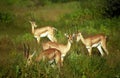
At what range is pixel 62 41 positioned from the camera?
16.0 meters

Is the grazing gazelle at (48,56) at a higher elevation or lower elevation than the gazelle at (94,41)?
higher

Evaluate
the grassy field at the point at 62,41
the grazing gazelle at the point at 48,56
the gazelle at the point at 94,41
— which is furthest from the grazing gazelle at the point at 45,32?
the grazing gazelle at the point at 48,56

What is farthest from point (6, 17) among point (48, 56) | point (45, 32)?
point (48, 56)

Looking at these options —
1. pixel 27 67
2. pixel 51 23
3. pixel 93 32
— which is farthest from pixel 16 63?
pixel 51 23

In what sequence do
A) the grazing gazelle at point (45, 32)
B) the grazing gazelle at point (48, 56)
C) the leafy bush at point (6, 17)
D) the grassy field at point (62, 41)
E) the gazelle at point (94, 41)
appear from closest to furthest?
1. the grassy field at point (62, 41)
2. the grazing gazelle at point (48, 56)
3. the gazelle at point (94, 41)
4. the grazing gazelle at point (45, 32)
5. the leafy bush at point (6, 17)

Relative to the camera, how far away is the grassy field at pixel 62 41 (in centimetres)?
927

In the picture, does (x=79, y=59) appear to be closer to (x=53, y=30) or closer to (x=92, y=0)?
(x=53, y=30)

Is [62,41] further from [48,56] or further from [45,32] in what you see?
[48,56]

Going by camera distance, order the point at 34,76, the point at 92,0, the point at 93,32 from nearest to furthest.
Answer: the point at 34,76, the point at 93,32, the point at 92,0

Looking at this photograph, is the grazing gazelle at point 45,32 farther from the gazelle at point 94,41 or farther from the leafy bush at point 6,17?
the leafy bush at point 6,17

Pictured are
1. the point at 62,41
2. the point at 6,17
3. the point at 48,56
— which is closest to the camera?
the point at 48,56

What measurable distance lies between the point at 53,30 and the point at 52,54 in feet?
20.6

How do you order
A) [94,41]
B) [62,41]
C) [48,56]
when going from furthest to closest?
[62,41], [94,41], [48,56]

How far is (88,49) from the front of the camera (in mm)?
14148
